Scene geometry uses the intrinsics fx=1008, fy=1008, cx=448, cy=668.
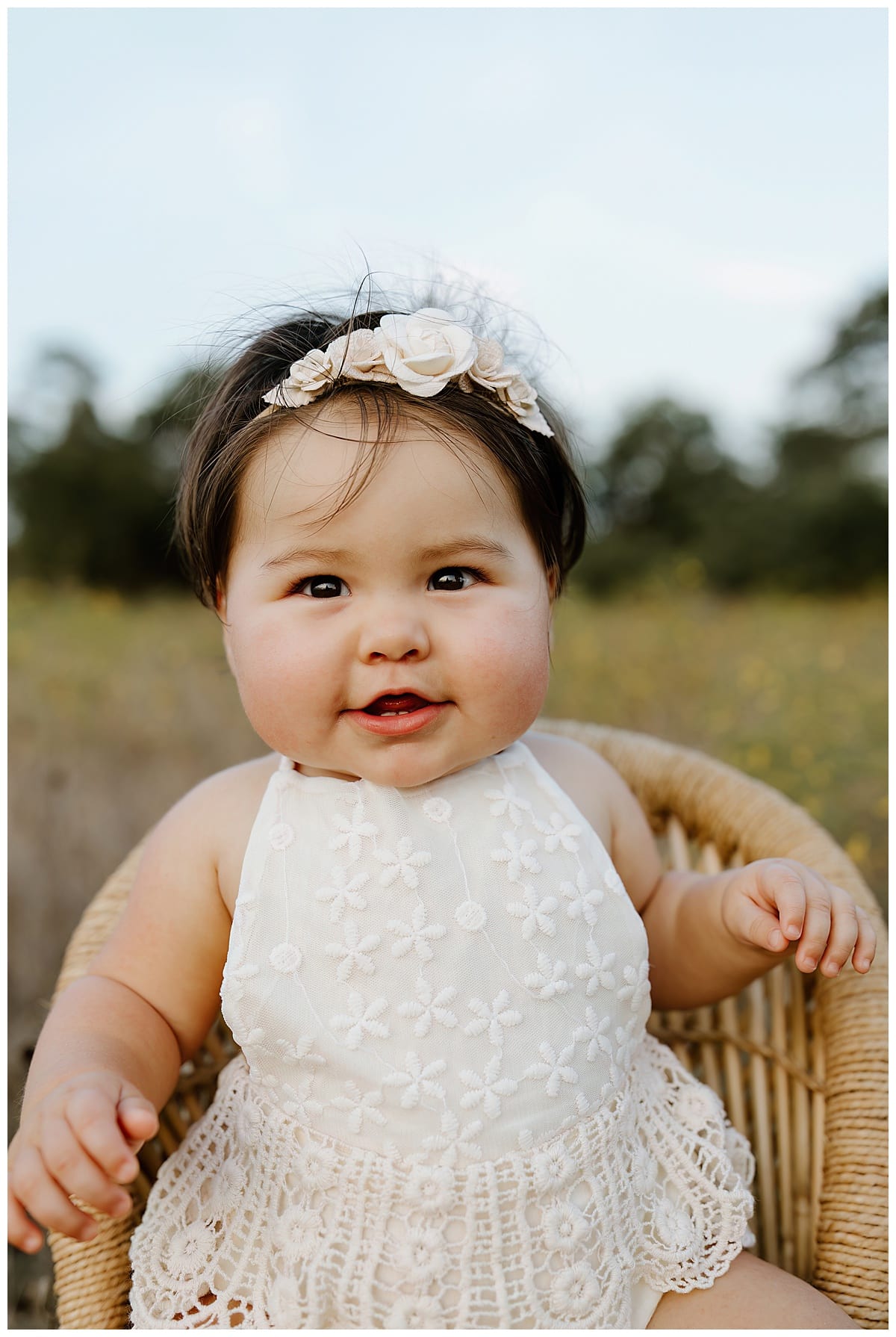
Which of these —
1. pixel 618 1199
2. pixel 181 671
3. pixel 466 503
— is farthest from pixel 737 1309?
pixel 181 671

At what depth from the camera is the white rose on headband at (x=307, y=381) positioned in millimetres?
1174

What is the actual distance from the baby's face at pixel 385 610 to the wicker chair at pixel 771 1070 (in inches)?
23.6

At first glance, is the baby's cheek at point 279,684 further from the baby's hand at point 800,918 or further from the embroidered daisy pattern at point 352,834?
the baby's hand at point 800,918

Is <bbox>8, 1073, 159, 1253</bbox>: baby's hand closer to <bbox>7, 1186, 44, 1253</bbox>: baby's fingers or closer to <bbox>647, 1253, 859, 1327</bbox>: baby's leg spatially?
<bbox>7, 1186, 44, 1253</bbox>: baby's fingers

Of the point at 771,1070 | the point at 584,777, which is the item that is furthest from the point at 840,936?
the point at 771,1070

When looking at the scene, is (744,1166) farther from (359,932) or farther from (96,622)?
(96,622)

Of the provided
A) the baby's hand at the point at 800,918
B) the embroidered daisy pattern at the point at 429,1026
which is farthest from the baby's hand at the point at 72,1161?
the baby's hand at the point at 800,918

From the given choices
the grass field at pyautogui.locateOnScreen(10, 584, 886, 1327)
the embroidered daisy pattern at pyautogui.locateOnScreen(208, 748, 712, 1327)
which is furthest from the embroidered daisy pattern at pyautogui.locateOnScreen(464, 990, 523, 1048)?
the grass field at pyautogui.locateOnScreen(10, 584, 886, 1327)

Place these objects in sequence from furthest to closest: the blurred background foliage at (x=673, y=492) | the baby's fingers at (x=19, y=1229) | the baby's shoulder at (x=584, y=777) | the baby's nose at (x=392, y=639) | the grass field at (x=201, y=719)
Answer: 1. the blurred background foliage at (x=673, y=492)
2. the grass field at (x=201, y=719)
3. the baby's shoulder at (x=584, y=777)
4. the baby's nose at (x=392, y=639)
5. the baby's fingers at (x=19, y=1229)

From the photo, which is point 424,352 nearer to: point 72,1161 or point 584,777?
point 584,777

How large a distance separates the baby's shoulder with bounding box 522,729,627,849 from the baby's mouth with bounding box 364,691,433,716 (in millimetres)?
303

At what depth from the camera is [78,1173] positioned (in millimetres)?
936

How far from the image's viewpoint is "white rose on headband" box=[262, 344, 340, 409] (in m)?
1.17

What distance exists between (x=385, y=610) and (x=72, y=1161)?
0.62 m
